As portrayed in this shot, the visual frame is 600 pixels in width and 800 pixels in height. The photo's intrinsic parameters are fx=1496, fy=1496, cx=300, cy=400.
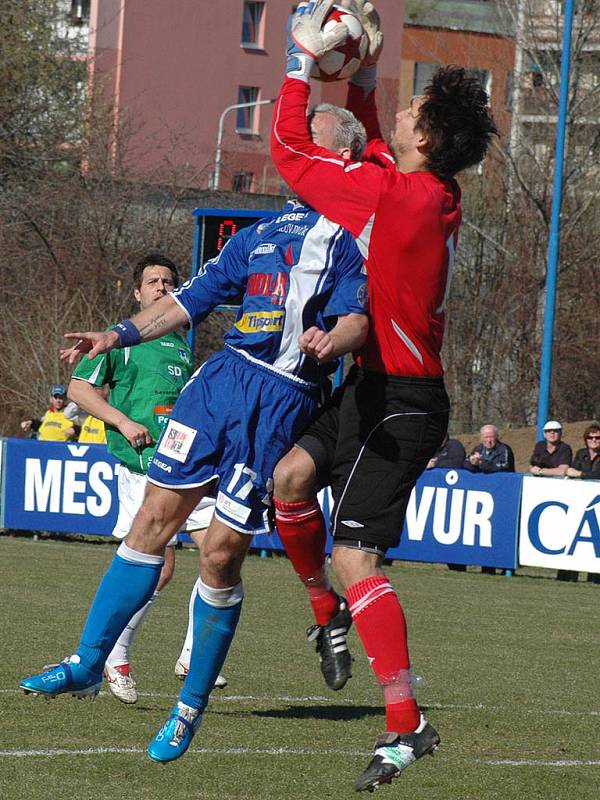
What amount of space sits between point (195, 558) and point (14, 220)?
19.4 meters

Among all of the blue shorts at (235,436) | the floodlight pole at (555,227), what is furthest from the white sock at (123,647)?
the floodlight pole at (555,227)

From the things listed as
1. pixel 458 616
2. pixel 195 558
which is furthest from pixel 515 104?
pixel 458 616

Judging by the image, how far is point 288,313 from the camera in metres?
5.82

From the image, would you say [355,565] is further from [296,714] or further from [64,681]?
[296,714]

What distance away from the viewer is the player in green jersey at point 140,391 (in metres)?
7.93

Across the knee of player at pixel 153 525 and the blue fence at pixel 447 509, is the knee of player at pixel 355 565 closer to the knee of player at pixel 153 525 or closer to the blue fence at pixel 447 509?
the knee of player at pixel 153 525

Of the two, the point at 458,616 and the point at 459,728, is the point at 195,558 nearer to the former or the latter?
the point at 458,616

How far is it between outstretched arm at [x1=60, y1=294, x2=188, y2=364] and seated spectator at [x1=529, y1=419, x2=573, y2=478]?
12751 millimetres

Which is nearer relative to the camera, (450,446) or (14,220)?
(450,446)

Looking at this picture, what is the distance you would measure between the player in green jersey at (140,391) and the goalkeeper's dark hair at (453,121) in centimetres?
277

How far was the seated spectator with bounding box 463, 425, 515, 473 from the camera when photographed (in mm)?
18078

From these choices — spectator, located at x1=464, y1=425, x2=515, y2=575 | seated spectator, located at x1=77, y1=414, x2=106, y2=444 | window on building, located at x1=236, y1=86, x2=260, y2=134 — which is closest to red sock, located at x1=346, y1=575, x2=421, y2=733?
spectator, located at x1=464, y1=425, x2=515, y2=575

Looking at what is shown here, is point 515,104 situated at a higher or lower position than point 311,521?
higher

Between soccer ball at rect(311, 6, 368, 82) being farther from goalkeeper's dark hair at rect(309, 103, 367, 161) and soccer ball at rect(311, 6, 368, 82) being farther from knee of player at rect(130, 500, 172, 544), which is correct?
knee of player at rect(130, 500, 172, 544)
